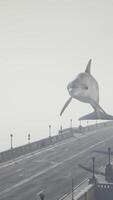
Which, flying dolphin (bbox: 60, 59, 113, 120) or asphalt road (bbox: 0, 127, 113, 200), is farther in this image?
flying dolphin (bbox: 60, 59, 113, 120)

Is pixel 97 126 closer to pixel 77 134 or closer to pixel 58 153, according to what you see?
pixel 77 134

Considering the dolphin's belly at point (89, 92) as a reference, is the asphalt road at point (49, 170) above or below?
below

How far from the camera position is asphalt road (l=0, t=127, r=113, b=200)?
161ft

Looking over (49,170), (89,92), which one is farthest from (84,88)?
(49,170)

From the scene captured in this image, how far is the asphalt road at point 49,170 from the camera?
49.0m

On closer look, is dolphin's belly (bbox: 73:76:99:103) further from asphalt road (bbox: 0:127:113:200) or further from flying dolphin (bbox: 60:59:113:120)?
asphalt road (bbox: 0:127:113:200)

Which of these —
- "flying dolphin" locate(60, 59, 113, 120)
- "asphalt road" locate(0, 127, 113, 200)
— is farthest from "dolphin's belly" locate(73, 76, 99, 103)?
"asphalt road" locate(0, 127, 113, 200)

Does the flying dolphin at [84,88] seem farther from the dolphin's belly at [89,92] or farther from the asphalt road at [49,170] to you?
the asphalt road at [49,170]

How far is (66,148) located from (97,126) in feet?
157

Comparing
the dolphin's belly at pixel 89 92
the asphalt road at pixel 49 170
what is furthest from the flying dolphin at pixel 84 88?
the asphalt road at pixel 49 170

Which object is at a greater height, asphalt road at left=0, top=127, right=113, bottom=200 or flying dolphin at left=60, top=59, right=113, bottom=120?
flying dolphin at left=60, top=59, right=113, bottom=120

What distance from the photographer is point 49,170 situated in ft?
200

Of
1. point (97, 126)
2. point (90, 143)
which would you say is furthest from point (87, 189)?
point (97, 126)

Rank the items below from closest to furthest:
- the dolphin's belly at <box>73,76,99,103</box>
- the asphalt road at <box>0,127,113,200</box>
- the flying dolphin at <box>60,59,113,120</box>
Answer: the asphalt road at <box>0,127,113,200</box> < the flying dolphin at <box>60,59,113,120</box> < the dolphin's belly at <box>73,76,99,103</box>
